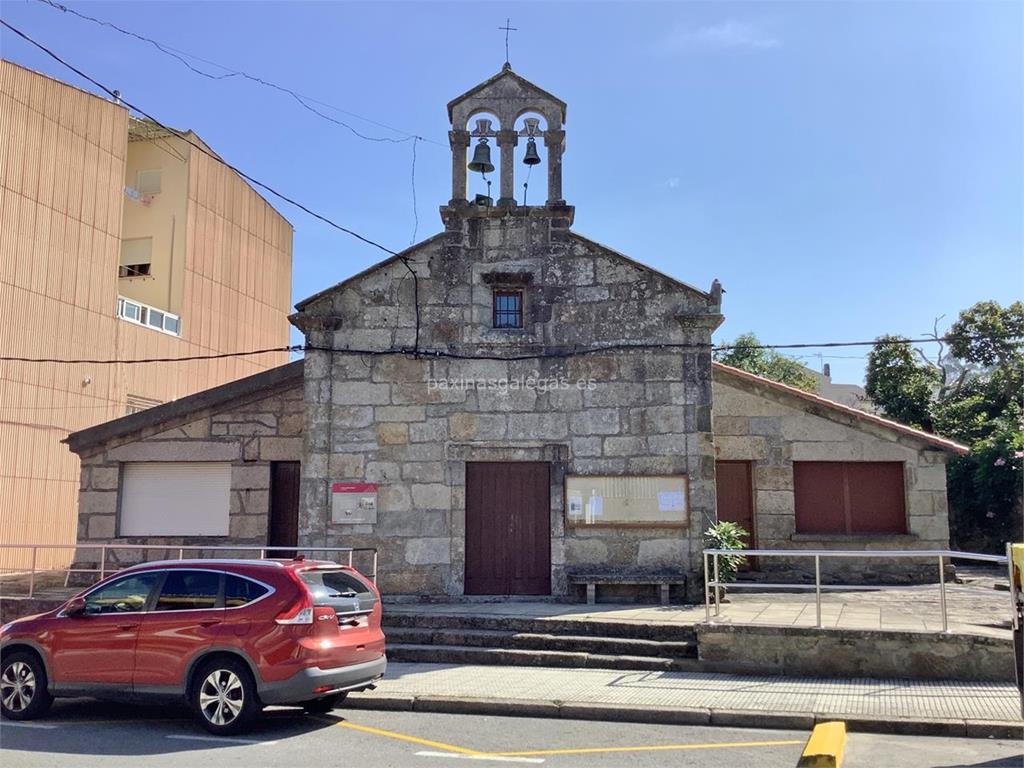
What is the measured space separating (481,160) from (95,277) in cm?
1497

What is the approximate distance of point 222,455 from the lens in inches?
583

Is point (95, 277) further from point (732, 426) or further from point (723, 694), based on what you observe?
point (723, 694)

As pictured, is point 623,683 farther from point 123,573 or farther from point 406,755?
point 123,573

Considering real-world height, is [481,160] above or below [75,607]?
above

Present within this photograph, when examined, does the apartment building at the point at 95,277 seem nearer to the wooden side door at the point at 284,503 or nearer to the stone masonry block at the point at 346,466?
the wooden side door at the point at 284,503

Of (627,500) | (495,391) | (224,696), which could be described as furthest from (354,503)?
(224,696)

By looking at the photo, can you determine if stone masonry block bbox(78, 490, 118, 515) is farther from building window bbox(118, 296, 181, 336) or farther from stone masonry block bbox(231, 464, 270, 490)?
building window bbox(118, 296, 181, 336)

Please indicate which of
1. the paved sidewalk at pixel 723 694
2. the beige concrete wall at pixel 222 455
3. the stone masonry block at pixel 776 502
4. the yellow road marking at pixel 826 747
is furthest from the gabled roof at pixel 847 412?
the yellow road marking at pixel 826 747

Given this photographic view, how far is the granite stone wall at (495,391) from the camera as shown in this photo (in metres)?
13.1

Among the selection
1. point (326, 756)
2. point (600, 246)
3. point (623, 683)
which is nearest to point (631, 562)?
point (623, 683)

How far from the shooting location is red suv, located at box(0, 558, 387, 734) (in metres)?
7.50

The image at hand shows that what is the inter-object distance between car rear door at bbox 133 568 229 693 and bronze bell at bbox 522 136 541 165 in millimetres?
8117

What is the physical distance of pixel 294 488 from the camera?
49.0 feet

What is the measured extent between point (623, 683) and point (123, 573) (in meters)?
5.16
